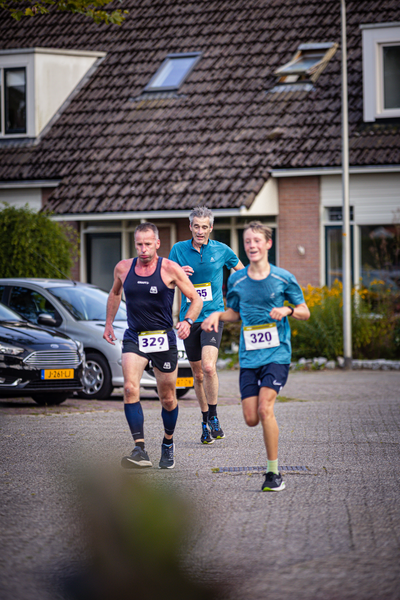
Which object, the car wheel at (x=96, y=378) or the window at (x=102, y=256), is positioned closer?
the car wheel at (x=96, y=378)

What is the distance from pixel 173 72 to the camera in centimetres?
2397

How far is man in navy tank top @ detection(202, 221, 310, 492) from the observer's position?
6785mm

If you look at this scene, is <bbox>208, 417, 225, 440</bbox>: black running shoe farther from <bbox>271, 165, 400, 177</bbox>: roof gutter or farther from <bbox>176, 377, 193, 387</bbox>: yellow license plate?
<bbox>271, 165, 400, 177</bbox>: roof gutter

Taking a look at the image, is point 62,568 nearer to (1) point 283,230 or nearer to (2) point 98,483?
(2) point 98,483

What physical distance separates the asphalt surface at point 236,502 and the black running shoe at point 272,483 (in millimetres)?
69

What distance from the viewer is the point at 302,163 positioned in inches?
794

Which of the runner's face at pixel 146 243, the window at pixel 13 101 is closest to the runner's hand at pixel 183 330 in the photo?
the runner's face at pixel 146 243

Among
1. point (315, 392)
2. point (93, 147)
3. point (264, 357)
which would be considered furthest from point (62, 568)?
point (93, 147)

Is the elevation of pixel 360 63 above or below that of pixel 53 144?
above

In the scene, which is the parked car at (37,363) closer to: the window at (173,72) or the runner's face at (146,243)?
the runner's face at (146,243)

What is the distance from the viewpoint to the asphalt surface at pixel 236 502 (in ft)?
15.2

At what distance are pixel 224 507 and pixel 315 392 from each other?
811 cm

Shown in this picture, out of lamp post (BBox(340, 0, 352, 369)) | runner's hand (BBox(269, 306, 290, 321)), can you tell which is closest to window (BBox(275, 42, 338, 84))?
lamp post (BBox(340, 0, 352, 369))

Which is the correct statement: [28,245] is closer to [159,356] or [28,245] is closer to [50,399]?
[50,399]
